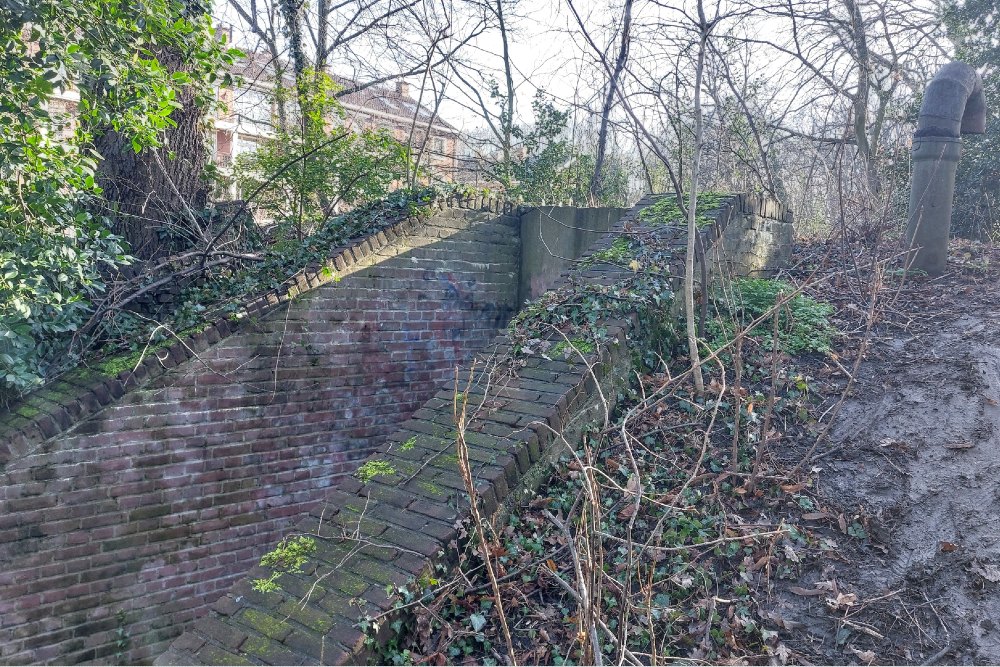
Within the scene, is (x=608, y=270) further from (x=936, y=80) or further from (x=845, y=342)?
(x=936, y=80)

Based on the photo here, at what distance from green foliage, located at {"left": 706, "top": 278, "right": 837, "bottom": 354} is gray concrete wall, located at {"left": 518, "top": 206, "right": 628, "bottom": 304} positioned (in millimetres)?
2009

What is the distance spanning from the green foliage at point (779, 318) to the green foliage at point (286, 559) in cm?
331

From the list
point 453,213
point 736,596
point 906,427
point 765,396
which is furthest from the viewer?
point 453,213

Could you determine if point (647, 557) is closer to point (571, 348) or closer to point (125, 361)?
point (571, 348)

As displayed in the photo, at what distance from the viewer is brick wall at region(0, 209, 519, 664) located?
4.56 metres

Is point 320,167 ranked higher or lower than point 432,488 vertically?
higher

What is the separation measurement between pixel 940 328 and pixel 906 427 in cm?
162

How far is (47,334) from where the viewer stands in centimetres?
538

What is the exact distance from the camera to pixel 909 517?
137 inches

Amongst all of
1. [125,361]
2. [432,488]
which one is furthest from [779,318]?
[125,361]

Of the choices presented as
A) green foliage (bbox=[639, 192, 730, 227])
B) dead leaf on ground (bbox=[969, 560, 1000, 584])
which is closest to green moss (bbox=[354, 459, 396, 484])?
dead leaf on ground (bbox=[969, 560, 1000, 584])

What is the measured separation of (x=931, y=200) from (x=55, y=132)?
25.5ft

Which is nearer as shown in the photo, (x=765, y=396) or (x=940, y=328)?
(x=765, y=396)

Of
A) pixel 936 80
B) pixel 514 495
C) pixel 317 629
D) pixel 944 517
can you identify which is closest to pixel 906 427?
pixel 944 517
